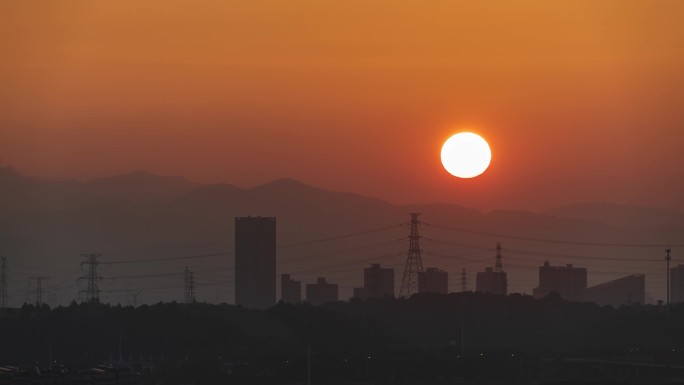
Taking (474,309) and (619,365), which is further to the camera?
(474,309)

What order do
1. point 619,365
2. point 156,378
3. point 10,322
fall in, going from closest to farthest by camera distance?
point 156,378
point 619,365
point 10,322

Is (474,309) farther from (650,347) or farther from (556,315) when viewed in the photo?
(650,347)

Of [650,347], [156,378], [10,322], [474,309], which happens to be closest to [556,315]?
[474,309]

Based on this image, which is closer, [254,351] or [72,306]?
[254,351]

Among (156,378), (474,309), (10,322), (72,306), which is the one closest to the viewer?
(156,378)

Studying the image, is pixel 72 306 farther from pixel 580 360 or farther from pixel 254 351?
pixel 580 360

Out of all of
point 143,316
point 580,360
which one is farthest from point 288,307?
point 580,360
